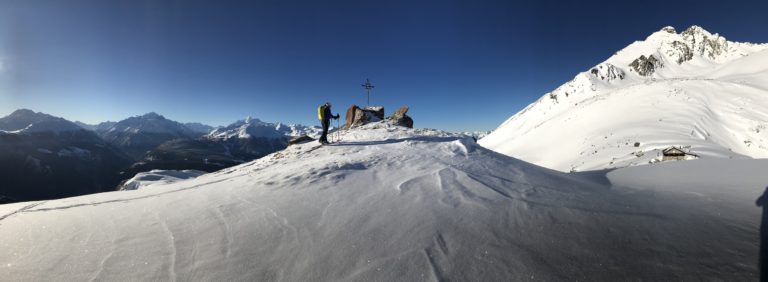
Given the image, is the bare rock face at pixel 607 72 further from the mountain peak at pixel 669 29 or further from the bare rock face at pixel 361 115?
the bare rock face at pixel 361 115

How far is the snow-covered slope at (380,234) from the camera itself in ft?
12.7

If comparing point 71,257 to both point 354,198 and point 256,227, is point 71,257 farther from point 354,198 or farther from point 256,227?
point 354,198

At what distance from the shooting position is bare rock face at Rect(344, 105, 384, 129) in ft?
96.2

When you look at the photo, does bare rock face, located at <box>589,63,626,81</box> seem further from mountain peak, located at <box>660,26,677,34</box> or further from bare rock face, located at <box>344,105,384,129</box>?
bare rock face, located at <box>344,105,384,129</box>

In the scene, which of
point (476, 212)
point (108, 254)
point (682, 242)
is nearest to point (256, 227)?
point (108, 254)

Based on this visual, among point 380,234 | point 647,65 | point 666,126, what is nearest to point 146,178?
point 380,234

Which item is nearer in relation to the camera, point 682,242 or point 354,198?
point 682,242

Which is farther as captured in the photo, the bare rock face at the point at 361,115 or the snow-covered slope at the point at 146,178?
the snow-covered slope at the point at 146,178

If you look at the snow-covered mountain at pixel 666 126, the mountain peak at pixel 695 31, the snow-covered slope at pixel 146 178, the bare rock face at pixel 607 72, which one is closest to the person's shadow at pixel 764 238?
the snow-covered mountain at pixel 666 126

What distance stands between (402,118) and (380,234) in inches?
900

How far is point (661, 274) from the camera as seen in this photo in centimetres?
373

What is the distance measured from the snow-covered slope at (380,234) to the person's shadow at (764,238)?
127 mm

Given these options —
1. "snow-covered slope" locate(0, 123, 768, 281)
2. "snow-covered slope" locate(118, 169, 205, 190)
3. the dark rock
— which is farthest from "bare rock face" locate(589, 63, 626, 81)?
"snow-covered slope" locate(118, 169, 205, 190)

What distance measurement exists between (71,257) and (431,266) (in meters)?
5.38
